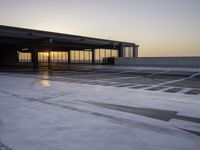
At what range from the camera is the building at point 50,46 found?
31078mm

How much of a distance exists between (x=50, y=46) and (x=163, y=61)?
25210mm

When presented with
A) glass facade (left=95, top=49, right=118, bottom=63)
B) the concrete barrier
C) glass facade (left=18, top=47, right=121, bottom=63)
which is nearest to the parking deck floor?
the concrete barrier

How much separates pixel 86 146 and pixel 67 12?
2715 centimetres

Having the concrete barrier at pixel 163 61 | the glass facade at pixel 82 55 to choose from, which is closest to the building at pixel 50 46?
the glass facade at pixel 82 55

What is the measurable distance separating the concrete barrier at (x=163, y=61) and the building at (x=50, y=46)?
18.7 ft

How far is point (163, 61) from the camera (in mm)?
38344

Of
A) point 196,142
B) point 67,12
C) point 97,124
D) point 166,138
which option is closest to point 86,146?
point 97,124

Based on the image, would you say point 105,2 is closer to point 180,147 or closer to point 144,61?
point 144,61

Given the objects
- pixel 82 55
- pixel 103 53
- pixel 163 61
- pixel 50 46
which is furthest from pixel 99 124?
pixel 82 55

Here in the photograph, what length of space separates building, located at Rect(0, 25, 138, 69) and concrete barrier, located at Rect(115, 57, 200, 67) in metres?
5.70

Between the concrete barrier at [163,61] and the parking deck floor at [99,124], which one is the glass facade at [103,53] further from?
the parking deck floor at [99,124]

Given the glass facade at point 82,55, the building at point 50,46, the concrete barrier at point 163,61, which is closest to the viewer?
the building at point 50,46

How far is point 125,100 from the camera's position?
841 cm

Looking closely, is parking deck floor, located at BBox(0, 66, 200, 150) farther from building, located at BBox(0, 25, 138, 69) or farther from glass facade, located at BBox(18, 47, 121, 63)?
glass facade, located at BBox(18, 47, 121, 63)
